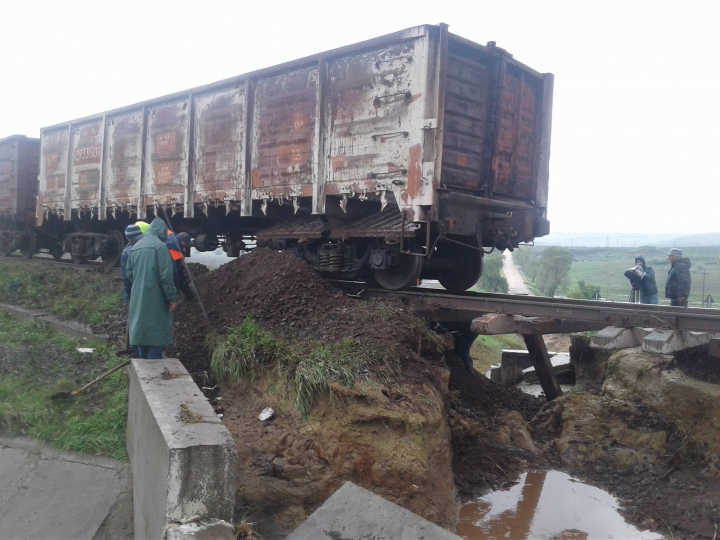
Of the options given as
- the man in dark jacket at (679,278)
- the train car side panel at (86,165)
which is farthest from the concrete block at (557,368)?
the train car side panel at (86,165)

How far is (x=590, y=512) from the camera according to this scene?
204 inches

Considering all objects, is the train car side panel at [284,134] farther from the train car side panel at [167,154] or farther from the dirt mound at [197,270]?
the train car side panel at [167,154]

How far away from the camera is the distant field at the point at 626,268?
1281 cm

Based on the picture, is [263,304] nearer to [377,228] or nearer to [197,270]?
[377,228]

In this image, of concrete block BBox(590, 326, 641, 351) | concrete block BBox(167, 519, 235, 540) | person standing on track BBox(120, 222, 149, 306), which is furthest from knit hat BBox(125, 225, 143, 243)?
concrete block BBox(590, 326, 641, 351)

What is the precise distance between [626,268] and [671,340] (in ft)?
33.5

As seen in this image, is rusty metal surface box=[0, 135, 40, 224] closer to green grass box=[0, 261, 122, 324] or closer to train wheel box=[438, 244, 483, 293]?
green grass box=[0, 261, 122, 324]

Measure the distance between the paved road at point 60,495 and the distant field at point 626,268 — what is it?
9785mm

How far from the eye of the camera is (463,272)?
852 cm

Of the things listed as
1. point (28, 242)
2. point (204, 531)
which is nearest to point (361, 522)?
point (204, 531)

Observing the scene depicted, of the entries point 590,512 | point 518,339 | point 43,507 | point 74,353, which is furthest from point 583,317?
point 518,339

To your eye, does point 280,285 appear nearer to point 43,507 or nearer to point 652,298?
point 43,507

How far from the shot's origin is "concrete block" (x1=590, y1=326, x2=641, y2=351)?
5316 millimetres

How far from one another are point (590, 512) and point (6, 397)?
525 cm
